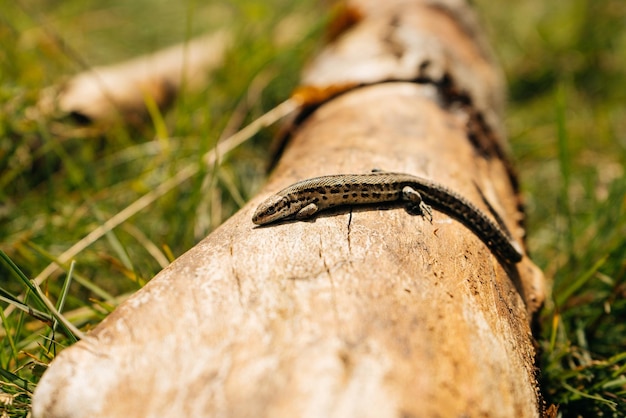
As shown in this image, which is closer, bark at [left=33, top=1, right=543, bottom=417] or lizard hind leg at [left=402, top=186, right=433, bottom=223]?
bark at [left=33, top=1, right=543, bottom=417]

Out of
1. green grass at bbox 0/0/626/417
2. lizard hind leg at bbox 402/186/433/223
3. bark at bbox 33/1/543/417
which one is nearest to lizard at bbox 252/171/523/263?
lizard hind leg at bbox 402/186/433/223

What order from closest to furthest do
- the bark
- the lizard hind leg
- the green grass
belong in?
1. the bark
2. the lizard hind leg
3. the green grass

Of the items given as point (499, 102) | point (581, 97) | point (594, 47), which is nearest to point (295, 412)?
point (499, 102)

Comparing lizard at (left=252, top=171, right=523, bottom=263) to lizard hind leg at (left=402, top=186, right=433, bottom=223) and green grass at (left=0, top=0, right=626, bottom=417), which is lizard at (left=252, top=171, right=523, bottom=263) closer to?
lizard hind leg at (left=402, top=186, right=433, bottom=223)

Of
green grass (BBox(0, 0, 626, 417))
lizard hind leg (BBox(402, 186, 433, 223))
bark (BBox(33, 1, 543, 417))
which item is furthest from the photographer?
green grass (BBox(0, 0, 626, 417))

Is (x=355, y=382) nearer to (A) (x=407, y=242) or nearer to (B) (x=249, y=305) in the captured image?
(B) (x=249, y=305)

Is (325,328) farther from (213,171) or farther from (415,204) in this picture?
(213,171)

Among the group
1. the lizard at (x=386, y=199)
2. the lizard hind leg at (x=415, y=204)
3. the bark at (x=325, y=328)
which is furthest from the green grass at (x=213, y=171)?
the lizard hind leg at (x=415, y=204)
